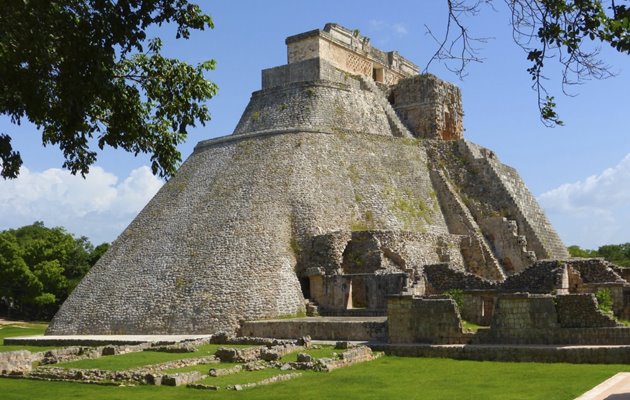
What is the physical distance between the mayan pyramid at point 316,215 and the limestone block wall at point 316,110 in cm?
8

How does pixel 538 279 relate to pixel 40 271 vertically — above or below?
below

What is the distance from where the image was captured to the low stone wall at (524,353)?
1672 centimetres

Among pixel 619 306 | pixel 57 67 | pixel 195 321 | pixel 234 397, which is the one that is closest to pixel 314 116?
pixel 195 321

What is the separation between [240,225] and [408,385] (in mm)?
15387

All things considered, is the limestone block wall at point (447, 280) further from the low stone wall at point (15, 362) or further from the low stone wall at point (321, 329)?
the low stone wall at point (15, 362)

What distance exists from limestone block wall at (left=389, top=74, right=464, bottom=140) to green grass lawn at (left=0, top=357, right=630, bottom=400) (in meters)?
23.1

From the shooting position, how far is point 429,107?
39625mm

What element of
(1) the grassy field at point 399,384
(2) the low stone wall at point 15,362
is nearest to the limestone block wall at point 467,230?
(1) the grassy field at point 399,384

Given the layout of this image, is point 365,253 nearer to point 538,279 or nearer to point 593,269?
point 538,279

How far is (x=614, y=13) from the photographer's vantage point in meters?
7.37

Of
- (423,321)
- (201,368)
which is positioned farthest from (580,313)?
(201,368)

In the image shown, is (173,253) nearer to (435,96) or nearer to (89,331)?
(89,331)

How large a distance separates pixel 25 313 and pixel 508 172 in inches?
1236

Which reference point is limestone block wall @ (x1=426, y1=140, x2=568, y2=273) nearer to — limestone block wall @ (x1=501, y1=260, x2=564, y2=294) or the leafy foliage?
limestone block wall @ (x1=501, y1=260, x2=564, y2=294)
